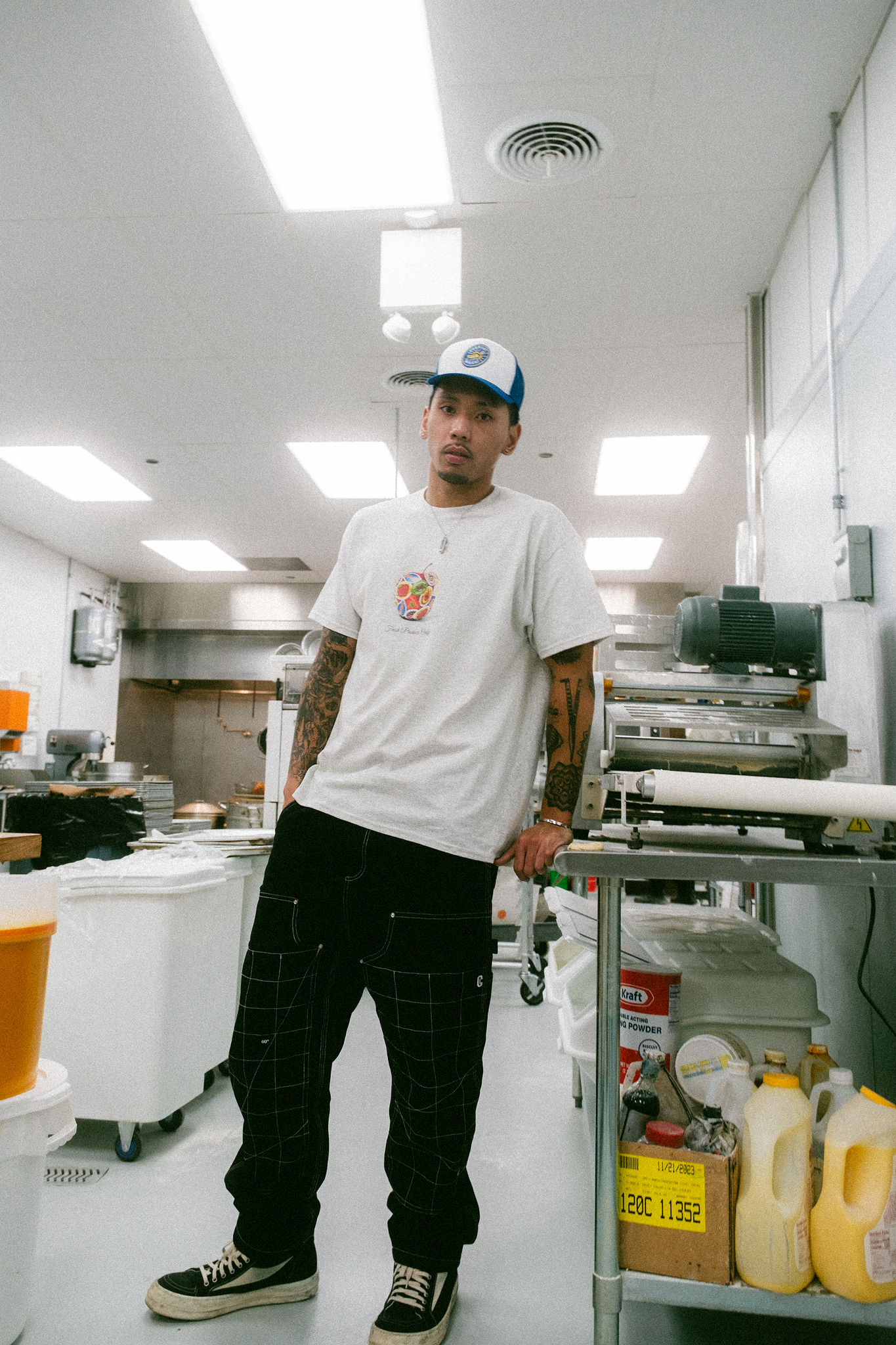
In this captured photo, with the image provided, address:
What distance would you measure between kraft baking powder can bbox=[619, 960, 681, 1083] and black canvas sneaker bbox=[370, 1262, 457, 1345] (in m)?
0.41

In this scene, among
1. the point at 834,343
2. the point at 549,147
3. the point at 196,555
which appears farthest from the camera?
the point at 196,555

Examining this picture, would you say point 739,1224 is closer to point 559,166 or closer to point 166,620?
point 559,166

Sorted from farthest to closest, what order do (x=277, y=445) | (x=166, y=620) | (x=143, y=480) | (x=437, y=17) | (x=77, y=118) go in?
1. (x=166, y=620)
2. (x=143, y=480)
3. (x=277, y=445)
4. (x=77, y=118)
5. (x=437, y=17)

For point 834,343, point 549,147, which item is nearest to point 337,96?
point 549,147

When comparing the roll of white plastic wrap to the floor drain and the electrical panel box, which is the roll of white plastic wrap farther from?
the floor drain

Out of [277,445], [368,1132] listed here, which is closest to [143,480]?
[277,445]

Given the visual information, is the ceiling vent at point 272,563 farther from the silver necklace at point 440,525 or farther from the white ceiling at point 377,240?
the silver necklace at point 440,525

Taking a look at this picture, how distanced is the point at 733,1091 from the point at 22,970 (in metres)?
1.03

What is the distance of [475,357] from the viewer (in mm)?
1440

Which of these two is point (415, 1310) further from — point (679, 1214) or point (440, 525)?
point (440, 525)

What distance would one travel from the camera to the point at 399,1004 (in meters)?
1.30

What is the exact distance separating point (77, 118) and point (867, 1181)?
3.03 m

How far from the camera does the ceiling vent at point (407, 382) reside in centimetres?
386

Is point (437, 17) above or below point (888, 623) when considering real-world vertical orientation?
above
